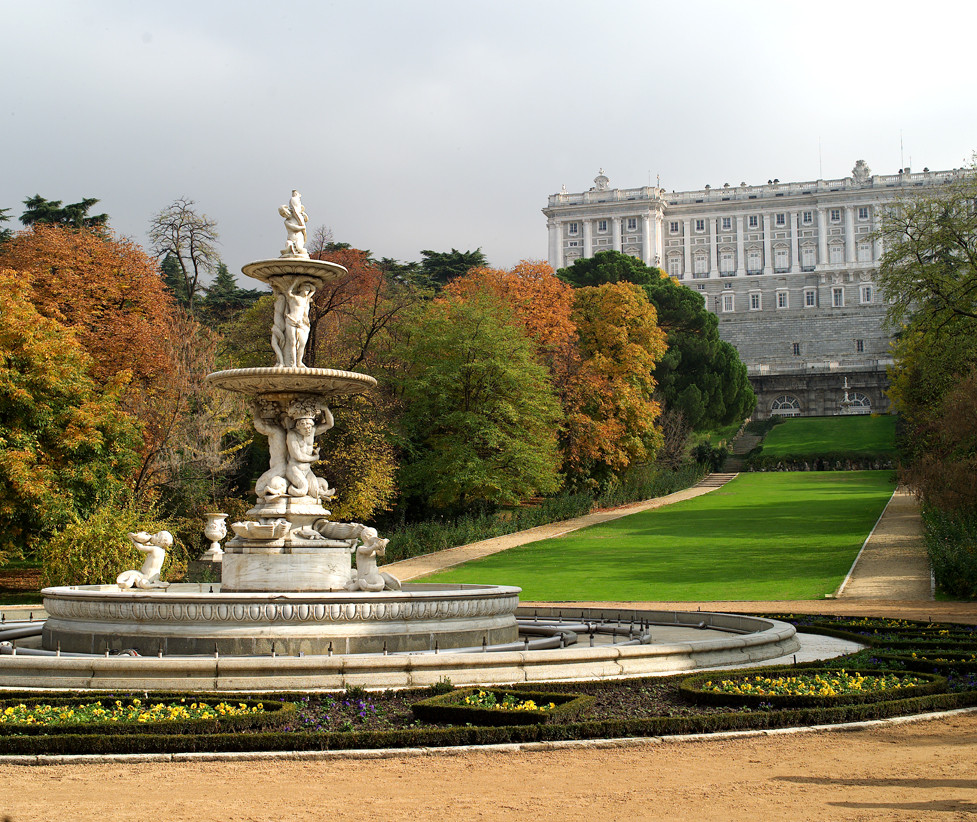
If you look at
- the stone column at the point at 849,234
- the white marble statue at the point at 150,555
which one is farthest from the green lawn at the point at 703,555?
the stone column at the point at 849,234

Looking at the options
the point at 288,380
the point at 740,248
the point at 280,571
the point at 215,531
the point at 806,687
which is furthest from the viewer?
the point at 740,248

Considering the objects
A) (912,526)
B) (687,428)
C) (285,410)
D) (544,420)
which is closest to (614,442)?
(544,420)

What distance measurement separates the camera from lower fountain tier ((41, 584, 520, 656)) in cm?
1123

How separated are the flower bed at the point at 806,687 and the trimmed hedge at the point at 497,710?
1.32 m

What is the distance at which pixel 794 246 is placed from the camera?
12338cm

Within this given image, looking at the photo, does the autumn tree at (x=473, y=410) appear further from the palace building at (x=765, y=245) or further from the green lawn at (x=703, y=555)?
the palace building at (x=765, y=245)

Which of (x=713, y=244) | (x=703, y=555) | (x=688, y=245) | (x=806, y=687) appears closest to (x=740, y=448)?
(x=703, y=555)

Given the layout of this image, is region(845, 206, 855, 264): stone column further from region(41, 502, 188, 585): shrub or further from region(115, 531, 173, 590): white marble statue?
region(115, 531, 173, 590): white marble statue

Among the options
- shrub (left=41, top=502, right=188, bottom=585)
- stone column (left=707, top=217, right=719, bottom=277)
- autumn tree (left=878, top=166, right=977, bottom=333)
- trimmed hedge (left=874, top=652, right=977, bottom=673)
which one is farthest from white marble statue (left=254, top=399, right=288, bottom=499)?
stone column (left=707, top=217, right=719, bottom=277)

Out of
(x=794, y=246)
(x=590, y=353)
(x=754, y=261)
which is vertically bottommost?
(x=590, y=353)

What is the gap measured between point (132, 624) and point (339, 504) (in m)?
21.8

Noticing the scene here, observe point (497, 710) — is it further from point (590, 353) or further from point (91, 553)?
point (590, 353)

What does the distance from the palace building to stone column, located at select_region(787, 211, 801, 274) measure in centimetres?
12

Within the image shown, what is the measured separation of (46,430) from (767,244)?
110518 mm
